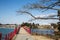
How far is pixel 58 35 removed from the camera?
25.2 meters

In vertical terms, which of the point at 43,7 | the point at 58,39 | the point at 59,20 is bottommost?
the point at 58,39

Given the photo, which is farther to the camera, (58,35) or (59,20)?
(58,35)

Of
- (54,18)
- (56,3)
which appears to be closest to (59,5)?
(56,3)

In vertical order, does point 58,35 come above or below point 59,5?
below

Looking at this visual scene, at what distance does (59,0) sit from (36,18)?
3.47 metres

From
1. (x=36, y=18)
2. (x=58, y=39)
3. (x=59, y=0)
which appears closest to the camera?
(x=59, y=0)

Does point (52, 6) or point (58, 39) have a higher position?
point (52, 6)

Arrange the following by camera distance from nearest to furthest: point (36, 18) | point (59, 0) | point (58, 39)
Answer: point (59, 0)
point (36, 18)
point (58, 39)

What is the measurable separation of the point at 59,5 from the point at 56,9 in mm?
745

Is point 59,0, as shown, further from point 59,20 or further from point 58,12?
point 59,20

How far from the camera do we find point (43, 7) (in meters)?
19.7

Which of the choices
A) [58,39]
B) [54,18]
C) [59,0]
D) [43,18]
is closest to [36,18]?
[43,18]

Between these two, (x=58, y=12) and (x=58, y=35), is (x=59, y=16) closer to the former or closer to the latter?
(x=58, y=12)

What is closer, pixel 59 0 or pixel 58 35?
pixel 59 0
